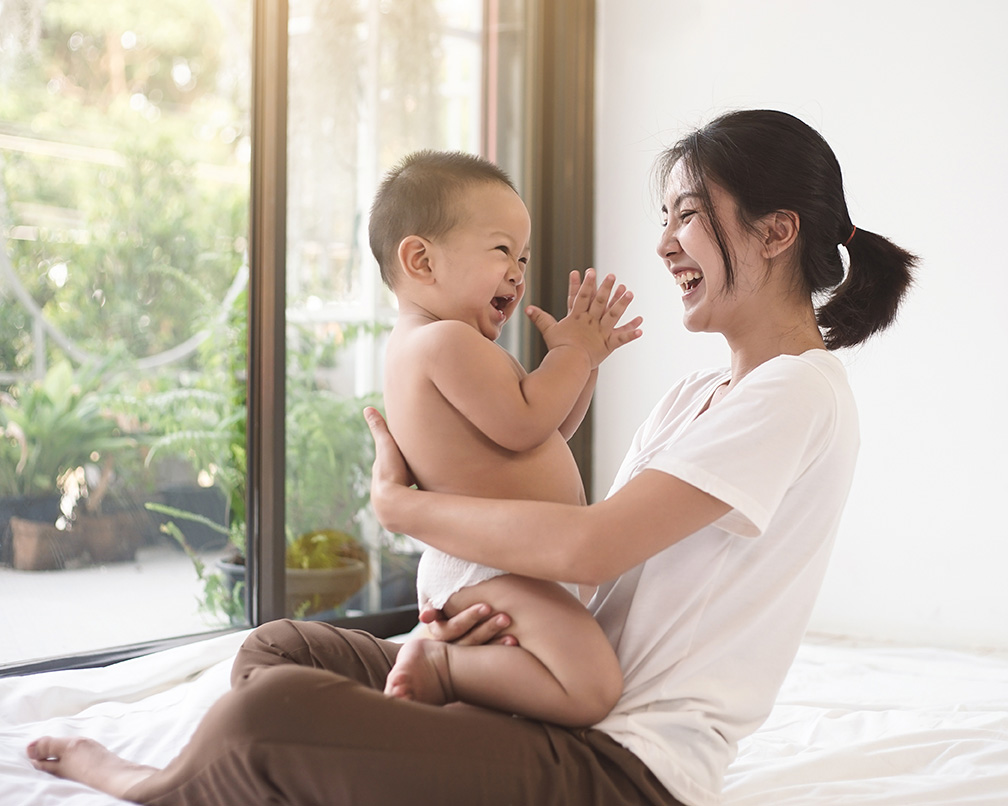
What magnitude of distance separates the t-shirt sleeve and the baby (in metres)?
0.21

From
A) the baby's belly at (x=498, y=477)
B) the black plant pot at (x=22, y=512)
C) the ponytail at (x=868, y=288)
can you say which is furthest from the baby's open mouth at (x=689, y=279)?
the black plant pot at (x=22, y=512)

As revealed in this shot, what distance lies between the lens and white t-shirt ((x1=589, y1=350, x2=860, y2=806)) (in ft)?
3.63

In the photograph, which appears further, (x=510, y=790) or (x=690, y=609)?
(x=690, y=609)

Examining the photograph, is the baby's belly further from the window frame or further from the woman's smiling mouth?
the window frame

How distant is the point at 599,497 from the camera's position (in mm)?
3467

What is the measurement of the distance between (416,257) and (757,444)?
1.86ft

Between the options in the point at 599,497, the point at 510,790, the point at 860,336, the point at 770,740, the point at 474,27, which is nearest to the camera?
the point at 510,790

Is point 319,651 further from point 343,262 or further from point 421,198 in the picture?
point 343,262

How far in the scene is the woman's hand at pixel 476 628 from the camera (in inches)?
45.9

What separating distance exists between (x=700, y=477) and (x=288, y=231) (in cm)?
188

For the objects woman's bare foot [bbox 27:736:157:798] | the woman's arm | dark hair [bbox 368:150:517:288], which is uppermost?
dark hair [bbox 368:150:517:288]

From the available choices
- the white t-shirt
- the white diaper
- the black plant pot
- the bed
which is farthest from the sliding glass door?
the white t-shirt

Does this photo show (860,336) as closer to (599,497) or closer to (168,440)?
(168,440)

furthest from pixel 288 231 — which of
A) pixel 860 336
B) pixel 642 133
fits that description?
pixel 860 336
